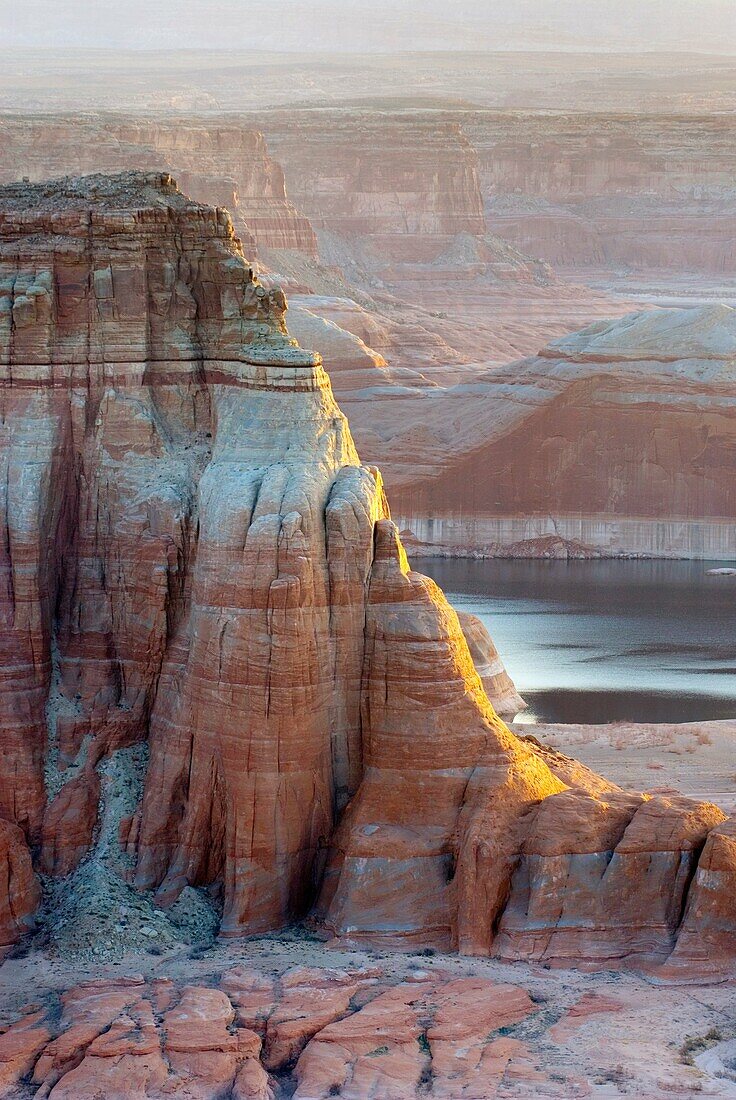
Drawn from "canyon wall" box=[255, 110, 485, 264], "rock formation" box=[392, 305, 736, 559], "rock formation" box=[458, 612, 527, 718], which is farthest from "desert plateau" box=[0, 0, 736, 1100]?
"canyon wall" box=[255, 110, 485, 264]

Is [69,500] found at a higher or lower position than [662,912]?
higher

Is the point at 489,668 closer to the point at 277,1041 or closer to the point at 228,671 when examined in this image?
the point at 228,671

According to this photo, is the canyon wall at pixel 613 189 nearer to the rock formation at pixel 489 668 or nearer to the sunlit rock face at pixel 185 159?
the sunlit rock face at pixel 185 159

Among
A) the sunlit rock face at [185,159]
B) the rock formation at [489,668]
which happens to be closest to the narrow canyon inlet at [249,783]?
the rock formation at [489,668]

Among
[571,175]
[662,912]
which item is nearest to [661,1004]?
[662,912]

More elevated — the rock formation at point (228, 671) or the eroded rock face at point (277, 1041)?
the rock formation at point (228, 671)

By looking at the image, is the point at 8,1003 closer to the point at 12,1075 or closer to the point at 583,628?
the point at 12,1075
